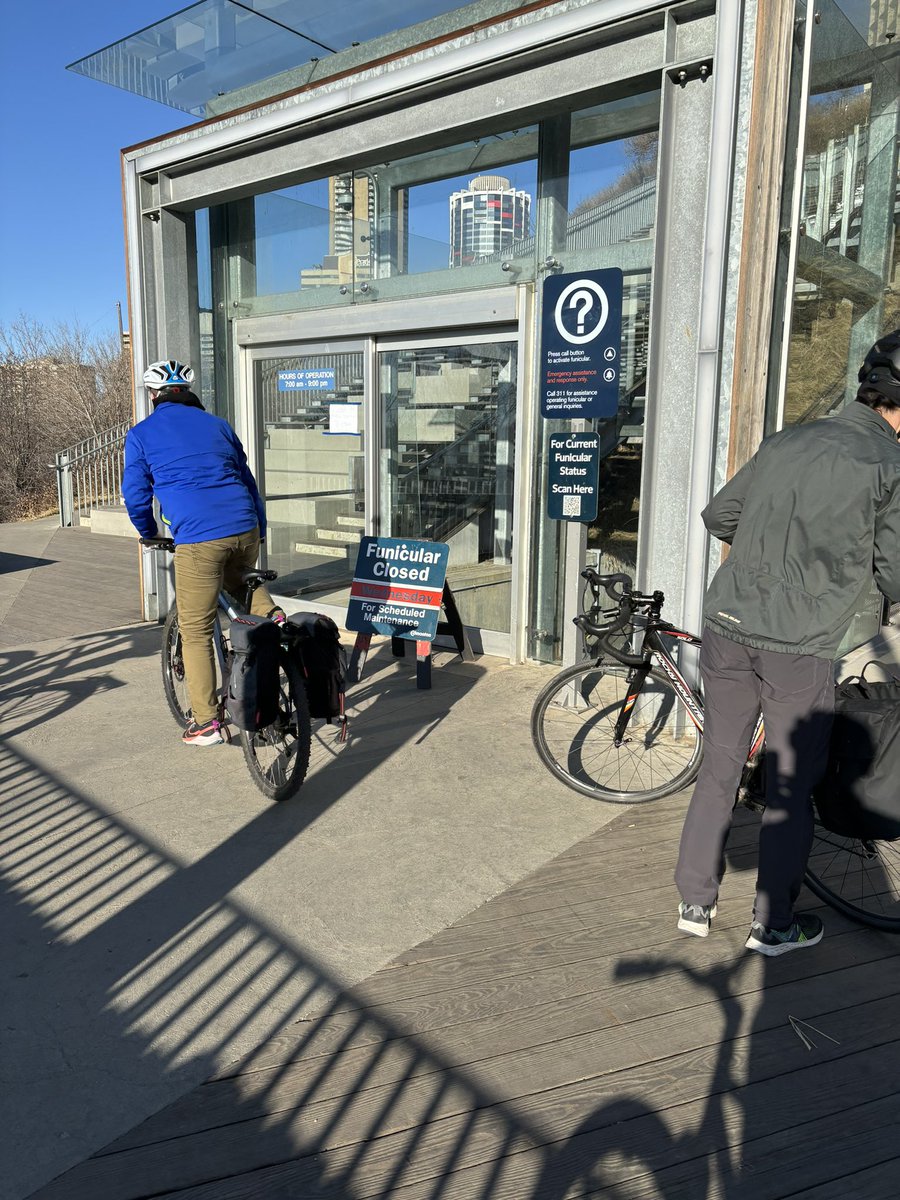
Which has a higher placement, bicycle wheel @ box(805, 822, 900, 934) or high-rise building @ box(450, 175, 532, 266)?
high-rise building @ box(450, 175, 532, 266)

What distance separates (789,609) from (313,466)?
5.69 meters

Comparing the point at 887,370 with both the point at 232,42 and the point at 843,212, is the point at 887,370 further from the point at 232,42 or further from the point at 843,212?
the point at 232,42

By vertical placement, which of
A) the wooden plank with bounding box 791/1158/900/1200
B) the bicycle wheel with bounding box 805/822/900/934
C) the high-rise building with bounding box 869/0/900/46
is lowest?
the wooden plank with bounding box 791/1158/900/1200

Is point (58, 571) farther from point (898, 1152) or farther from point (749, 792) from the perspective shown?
point (898, 1152)

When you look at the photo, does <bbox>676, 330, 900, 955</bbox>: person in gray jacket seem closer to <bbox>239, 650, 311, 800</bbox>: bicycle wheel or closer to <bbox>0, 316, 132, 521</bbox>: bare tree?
<bbox>239, 650, 311, 800</bbox>: bicycle wheel

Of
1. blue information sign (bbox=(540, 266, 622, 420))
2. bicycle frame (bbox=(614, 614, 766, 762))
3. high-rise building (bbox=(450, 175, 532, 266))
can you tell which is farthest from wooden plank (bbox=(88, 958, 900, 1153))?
high-rise building (bbox=(450, 175, 532, 266))

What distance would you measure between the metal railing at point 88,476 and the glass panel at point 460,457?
9.73m

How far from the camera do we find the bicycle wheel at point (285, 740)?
13.9 ft

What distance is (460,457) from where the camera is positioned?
22.9ft

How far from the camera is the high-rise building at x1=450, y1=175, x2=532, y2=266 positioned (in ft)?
20.6

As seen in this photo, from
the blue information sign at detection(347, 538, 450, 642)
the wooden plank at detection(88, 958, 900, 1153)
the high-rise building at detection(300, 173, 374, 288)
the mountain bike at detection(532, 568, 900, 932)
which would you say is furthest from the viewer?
the high-rise building at detection(300, 173, 374, 288)

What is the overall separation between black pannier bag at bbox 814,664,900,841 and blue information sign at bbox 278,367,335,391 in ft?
18.3

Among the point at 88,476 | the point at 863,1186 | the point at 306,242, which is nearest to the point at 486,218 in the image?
the point at 306,242

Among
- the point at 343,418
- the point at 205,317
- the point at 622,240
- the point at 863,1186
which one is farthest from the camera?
the point at 205,317
